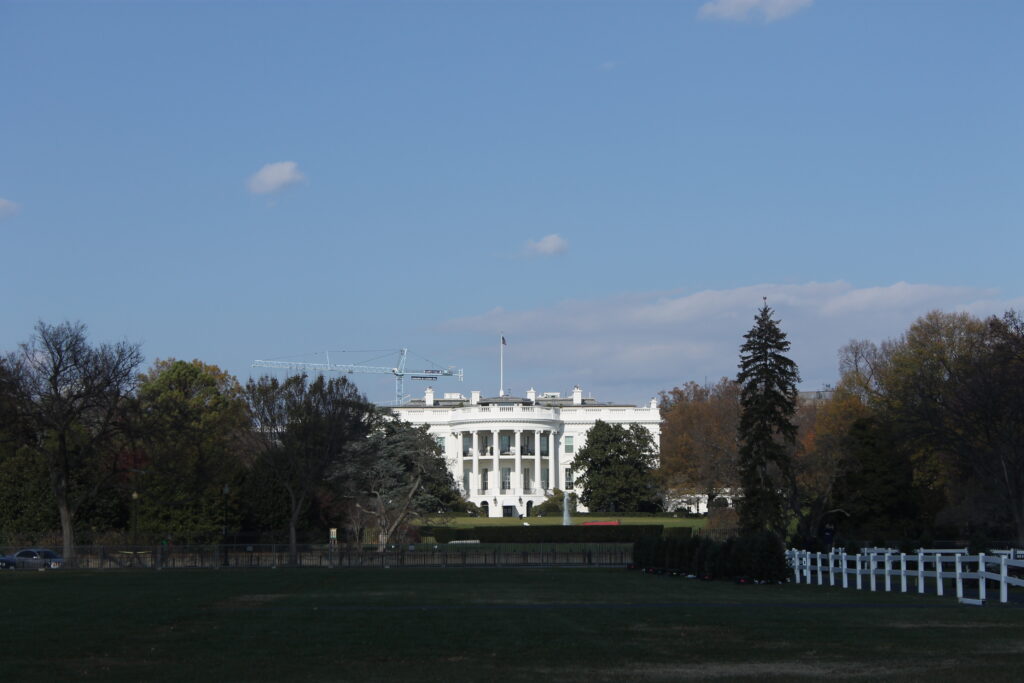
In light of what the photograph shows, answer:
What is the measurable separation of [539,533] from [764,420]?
829 inches

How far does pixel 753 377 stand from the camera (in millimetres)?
66875

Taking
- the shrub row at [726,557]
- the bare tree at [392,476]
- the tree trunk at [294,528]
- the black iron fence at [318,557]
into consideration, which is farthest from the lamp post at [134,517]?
the shrub row at [726,557]

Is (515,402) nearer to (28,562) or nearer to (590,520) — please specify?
(590,520)

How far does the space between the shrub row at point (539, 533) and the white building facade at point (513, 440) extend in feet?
201

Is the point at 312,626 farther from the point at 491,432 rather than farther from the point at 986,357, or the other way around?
the point at 491,432

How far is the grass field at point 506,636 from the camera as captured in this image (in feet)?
47.7

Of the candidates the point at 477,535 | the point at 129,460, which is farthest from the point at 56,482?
the point at 477,535

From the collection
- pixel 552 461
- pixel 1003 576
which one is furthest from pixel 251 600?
pixel 552 461

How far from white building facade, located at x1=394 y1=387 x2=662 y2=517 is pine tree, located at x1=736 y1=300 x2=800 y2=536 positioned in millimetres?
79454

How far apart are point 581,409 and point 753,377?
296ft

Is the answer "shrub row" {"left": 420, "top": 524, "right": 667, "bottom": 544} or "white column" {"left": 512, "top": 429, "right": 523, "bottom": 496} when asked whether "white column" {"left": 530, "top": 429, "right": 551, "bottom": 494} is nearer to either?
"white column" {"left": 512, "top": 429, "right": 523, "bottom": 496}

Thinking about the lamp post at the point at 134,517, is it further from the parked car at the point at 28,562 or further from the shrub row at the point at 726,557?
the shrub row at the point at 726,557

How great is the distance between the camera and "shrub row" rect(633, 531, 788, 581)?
120ft

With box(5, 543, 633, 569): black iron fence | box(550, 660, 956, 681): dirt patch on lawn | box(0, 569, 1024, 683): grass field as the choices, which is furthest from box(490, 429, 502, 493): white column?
box(550, 660, 956, 681): dirt patch on lawn
